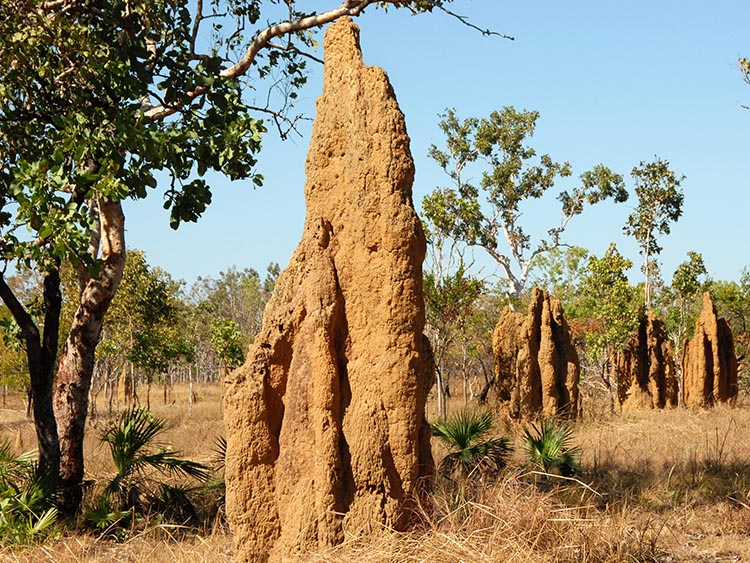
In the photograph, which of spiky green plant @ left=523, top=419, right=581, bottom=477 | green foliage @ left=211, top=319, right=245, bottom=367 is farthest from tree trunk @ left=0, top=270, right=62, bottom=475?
green foliage @ left=211, top=319, right=245, bottom=367

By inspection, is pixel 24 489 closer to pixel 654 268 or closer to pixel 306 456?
pixel 306 456

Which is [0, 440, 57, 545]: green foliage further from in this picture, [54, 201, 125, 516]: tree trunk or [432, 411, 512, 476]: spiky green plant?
[432, 411, 512, 476]: spiky green plant

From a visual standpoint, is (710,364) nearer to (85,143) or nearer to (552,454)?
(552,454)

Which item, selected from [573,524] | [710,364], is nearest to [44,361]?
[573,524]

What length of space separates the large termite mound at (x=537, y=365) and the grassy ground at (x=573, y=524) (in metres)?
4.28

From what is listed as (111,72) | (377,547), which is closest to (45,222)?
(111,72)

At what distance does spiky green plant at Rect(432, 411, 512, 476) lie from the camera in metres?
9.37

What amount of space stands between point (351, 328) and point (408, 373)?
0.58 meters

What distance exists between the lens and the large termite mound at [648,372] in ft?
72.8

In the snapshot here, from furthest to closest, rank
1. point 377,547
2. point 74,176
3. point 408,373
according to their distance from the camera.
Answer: point 74,176
point 408,373
point 377,547

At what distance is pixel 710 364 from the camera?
21.7 metres

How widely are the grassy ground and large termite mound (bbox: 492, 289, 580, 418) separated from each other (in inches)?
169

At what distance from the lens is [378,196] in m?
6.45

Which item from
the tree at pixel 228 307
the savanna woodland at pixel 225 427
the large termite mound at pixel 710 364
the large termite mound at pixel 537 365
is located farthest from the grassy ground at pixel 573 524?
the tree at pixel 228 307
